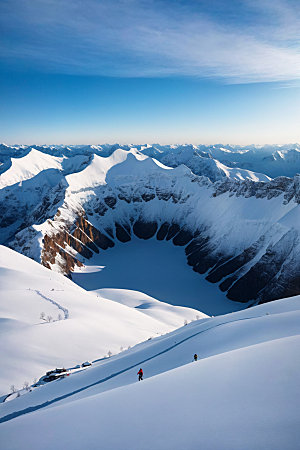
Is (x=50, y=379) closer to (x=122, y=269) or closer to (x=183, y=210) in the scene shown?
(x=122, y=269)

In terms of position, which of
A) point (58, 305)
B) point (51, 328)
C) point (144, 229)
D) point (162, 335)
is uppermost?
point (51, 328)

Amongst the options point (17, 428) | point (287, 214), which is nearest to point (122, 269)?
point (287, 214)

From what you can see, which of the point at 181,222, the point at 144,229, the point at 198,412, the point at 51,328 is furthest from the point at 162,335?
the point at 144,229

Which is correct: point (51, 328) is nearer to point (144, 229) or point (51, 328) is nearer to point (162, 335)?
point (162, 335)

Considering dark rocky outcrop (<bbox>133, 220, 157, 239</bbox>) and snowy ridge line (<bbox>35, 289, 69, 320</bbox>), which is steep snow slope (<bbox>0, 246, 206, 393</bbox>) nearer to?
snowy ridge line (<bbox>35, 289, 69, 320</bbox>)

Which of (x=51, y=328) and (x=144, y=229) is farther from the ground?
(x=51, y=328)

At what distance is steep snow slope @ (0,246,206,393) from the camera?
969 inches

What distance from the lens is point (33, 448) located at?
7.86 metres

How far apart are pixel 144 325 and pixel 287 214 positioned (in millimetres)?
73988

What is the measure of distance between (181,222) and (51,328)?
121937 mm

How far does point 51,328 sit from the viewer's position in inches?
1172

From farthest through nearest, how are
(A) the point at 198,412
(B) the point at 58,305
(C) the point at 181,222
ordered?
(C) the point at 181,222 → (B) the point at 58,305 → (A) the point at 198,412

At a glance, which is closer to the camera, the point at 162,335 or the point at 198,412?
the point at 198,412

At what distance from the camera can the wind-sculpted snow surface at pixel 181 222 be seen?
86625 mm
